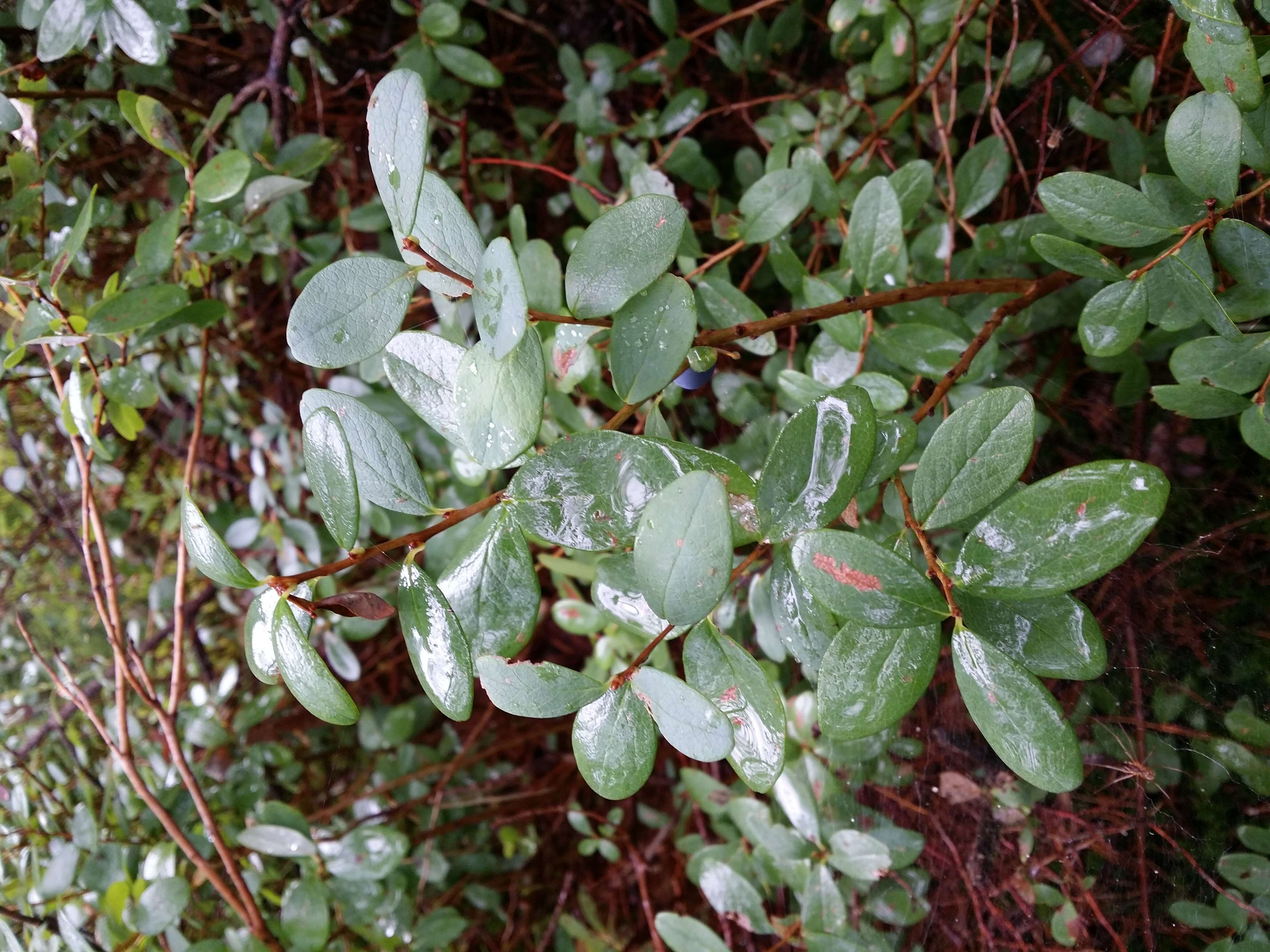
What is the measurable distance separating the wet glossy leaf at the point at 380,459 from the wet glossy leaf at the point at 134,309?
34 centimetres

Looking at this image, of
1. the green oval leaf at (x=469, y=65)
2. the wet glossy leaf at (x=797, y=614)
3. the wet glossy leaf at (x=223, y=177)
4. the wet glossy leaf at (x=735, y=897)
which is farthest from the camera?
the green oval leaf at (x=469, y=65)

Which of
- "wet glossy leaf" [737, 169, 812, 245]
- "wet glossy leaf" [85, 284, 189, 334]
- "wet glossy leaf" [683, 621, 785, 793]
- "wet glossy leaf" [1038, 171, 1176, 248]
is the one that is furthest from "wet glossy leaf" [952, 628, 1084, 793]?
"wet glossy leaf" [85, 284, 189, 334]

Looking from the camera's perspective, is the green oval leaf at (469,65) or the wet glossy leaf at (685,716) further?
the green oval leaf at (469,65)

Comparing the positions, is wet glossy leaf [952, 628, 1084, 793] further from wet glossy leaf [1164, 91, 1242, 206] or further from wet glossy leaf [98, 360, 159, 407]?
wet glossy leaf [98, 360, 159, 407]

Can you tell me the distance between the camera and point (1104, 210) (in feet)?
1.67

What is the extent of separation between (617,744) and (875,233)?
47 cm

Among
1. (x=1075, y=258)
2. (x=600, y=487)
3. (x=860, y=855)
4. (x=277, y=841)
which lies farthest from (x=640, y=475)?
(x=277, y=841)

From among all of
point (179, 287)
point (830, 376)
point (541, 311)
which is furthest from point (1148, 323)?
point (179, 287)

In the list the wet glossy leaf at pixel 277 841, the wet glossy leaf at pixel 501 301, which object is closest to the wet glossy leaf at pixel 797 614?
the wet glossy leaf at pixel 501 301

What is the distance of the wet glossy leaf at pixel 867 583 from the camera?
0.38m

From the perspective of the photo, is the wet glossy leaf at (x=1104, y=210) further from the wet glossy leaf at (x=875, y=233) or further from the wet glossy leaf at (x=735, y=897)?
the wet glossy leaf at (x=735, y=897)

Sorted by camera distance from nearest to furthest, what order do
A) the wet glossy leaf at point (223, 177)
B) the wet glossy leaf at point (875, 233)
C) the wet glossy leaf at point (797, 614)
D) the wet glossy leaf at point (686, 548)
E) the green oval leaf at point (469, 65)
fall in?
the wet glossy leaf at point (686, 548)
the wet glossy leaf at point (797, 614)
the wet glossy leaf at point (875, 233)
the wet glossy leaf at point (223, 177)
the green oval leaf at point (469, 65)

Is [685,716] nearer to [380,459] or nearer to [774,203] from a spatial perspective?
[380,459]

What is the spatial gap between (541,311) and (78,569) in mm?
1313
